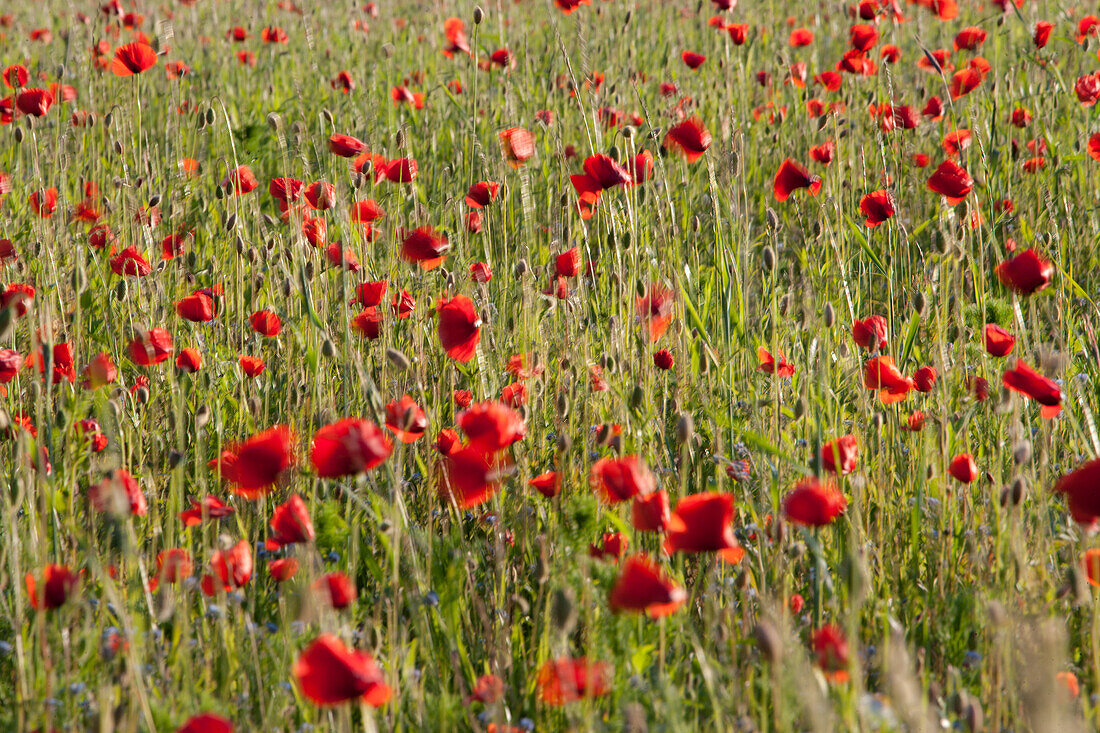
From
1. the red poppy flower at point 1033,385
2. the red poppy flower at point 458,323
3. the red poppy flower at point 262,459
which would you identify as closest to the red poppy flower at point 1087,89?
the red poppy flower at point 1033,385

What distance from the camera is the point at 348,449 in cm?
122

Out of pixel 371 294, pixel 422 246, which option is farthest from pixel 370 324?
pixel 422 246

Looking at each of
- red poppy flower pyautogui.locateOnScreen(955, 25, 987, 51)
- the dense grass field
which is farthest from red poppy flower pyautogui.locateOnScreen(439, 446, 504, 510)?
red poppy flower pyautogui.locateOnScreen(955, 25, 987, 51)

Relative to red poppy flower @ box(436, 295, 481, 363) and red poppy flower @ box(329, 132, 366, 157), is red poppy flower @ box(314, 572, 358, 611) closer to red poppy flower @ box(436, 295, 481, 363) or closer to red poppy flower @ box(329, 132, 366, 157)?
red poppy flower @ box(436, 295, 481, 363)

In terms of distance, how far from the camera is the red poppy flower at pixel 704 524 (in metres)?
1.21

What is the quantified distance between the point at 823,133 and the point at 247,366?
2675 mm

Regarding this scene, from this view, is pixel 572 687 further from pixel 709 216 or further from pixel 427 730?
pixel 709 216

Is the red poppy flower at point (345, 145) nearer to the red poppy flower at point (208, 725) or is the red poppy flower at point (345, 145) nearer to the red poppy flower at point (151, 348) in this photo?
the red poppy flower at point (151, 348)

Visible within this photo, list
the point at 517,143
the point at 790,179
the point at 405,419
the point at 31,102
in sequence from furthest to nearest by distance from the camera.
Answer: the point at 31,102
the point at 517,143
the point at 790,179
the point at 405,419

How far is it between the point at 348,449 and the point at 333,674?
11.3 inches

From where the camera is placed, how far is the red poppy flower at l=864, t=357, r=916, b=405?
1794 mm

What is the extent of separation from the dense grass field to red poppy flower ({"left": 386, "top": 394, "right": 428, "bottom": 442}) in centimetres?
1

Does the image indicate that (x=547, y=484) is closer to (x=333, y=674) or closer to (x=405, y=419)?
(x=405, y=419)

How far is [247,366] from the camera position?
2023mm
